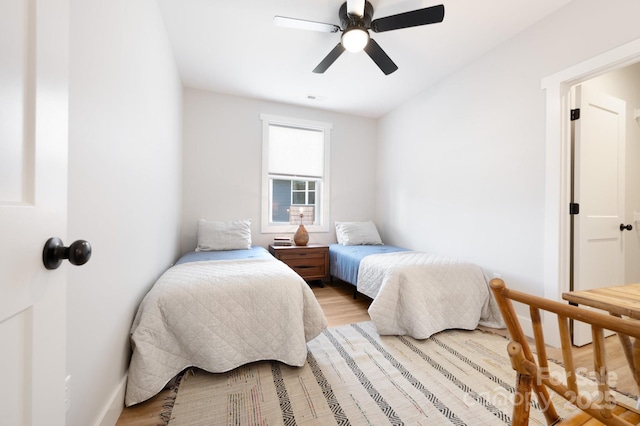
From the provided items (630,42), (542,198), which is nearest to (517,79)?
(630,42)

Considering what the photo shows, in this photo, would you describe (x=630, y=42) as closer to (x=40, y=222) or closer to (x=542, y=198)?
(x=542, y=198)

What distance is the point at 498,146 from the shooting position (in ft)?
7.98

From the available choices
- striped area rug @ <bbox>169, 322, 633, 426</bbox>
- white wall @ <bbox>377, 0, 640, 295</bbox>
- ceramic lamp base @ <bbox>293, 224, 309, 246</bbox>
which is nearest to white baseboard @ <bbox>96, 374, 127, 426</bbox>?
striped area rug @ <bbox>169, 322, 633, 426</bbox>

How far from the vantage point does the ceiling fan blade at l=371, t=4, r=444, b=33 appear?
172cm

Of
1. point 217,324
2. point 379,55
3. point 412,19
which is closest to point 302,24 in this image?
point 379,55

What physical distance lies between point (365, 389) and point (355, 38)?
2.44m

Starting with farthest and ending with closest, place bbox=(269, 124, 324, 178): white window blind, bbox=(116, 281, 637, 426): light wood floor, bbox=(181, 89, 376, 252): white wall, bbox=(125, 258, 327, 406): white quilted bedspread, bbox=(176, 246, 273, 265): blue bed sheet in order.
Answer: bbox=(269, 124, 324, 178): white window blind, bbox=(181, 89, 376, 252): white wall, bbox=(176, 246, 273, 265): blue bed sheet, bbox=(125, 258, 327, 406): white quilted bedspread, bbox=(116, 281, 637, 426): light wood floor

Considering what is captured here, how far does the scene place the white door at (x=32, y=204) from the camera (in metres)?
0.44

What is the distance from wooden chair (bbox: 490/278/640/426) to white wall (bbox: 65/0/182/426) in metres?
1.42

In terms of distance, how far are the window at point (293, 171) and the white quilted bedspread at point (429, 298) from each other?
5.84ft

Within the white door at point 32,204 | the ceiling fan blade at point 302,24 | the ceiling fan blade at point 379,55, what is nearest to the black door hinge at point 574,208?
the ceiling fan blade at point 379,55

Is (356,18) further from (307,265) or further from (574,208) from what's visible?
(307,265)

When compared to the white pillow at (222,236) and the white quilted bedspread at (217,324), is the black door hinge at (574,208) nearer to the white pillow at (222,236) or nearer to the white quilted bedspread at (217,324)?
→ the white quilted bedspread at (217,324)

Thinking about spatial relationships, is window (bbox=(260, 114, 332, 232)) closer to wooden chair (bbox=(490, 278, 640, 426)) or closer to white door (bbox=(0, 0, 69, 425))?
white door (bbox=(0, 0, 69, 425))
